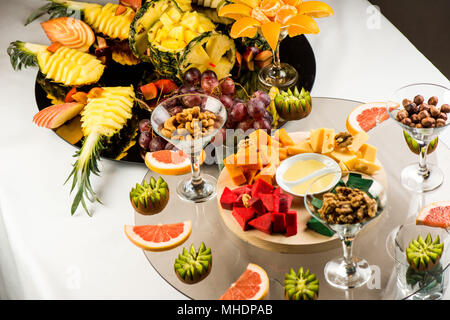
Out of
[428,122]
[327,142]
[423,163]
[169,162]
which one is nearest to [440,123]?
[428,122]

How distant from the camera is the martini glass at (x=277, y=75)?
1.98 m

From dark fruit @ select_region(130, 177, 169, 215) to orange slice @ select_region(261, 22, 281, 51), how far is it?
0.55 m

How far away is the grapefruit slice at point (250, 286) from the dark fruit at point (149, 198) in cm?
34

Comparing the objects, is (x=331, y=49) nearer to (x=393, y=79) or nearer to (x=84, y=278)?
(x=393, y=79)

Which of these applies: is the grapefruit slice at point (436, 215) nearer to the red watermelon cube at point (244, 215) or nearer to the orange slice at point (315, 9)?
the red watermelon cube at point (244, 215)

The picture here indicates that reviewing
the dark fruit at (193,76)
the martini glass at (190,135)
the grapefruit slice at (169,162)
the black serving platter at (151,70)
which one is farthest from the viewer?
the black serving platter at (151,70)

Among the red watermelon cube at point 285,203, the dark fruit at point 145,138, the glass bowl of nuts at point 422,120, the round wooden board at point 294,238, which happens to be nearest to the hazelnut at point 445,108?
the glass bowl of nuts at point 422,120

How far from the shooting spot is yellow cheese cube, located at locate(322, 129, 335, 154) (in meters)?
1.59

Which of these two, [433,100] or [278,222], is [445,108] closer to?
[433,100]

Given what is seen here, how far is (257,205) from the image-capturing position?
1.43 metres

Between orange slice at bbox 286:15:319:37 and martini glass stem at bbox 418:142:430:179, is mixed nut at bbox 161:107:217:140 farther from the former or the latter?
martini glass stem at bbox 418:142:430:179

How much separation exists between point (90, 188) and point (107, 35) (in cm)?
76

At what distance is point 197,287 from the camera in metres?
1.35
